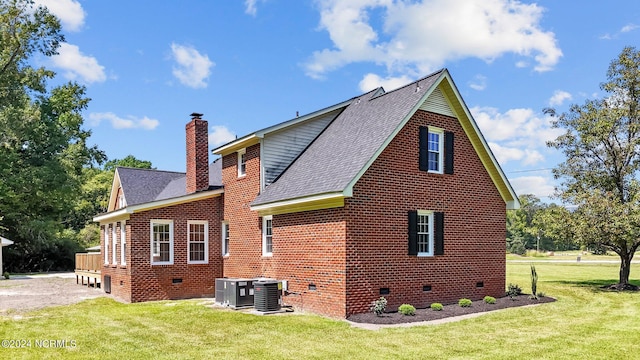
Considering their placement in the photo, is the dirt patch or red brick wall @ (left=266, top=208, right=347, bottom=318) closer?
red brick wall @ (left=266, top=208, right=347, bottom=318)

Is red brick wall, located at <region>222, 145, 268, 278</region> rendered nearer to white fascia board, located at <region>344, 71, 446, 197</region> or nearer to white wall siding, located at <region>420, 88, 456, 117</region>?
white fascia board, located at <region>344, 71, 446, 197</region>

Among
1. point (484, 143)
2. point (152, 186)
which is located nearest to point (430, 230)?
point (484, 143)

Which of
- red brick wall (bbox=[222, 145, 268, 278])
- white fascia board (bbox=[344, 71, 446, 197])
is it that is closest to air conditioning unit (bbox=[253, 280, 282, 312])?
red brick wall (bbox=[222, 145, 268, 278])

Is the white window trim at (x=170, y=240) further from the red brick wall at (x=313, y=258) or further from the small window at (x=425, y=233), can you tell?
the small window at (x=425, y=233)

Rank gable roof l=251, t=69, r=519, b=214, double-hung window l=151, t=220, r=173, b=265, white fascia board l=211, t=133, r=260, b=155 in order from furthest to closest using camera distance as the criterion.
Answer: double-hung window l=151, t=220, r=173, b=265
white fascia board l=211, t=133, r=260, b=155
gable roof l=251, t=69, r=519, b=214

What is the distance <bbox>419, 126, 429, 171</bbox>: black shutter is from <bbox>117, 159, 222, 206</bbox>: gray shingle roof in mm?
8812

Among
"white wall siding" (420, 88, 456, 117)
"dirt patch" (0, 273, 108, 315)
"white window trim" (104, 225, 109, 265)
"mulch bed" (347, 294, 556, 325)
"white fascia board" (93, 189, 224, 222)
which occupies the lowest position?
"dirt patch" (0, 273, 108, 315)

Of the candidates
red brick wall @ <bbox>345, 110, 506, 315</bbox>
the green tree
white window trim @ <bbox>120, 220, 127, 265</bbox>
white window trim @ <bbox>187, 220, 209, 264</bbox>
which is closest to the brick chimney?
white window trim @ <bbox>187, 220, 209, 264</bbox>

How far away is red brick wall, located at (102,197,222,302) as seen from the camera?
18.8 meters

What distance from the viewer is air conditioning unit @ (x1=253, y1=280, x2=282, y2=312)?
597 inches

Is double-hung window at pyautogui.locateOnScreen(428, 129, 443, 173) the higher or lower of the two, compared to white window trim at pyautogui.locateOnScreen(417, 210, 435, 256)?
higher

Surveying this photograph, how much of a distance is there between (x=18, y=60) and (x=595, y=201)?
3520 cm

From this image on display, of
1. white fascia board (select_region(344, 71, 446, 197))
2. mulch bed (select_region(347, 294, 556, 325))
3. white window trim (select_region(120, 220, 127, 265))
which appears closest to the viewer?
mulch bed (select_region(347, 294, 556, 325))

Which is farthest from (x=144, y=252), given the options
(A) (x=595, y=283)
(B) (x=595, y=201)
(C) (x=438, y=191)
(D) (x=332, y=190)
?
(A) (x=595, y=283)
